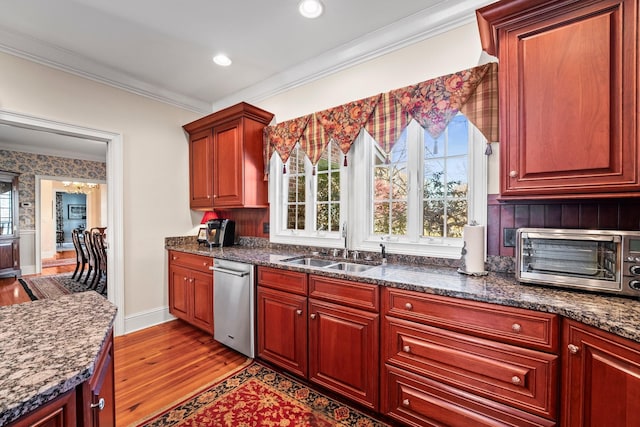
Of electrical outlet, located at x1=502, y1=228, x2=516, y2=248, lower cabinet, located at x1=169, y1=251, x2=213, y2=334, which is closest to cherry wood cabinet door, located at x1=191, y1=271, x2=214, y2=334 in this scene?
lower cabinet, located at x1=169, y1=251, x2=213, y2=334

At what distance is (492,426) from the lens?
1358 mm

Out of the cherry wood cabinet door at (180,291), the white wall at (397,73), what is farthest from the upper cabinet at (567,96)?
the cherry wood cabinet door at (180,291)

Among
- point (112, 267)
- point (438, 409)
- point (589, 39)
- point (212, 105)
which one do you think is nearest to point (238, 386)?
point (438, 409)

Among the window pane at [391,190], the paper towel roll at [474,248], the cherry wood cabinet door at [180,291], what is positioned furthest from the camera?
the cherry wood cabinet door at [180,291]

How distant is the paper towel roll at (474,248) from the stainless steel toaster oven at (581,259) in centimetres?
21

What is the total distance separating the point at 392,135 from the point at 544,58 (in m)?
0.97

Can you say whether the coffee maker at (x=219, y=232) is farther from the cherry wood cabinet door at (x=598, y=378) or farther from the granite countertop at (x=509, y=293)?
the cherry wood cabinet door at (x=598, y=378)

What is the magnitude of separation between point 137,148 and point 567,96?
3.63 meters

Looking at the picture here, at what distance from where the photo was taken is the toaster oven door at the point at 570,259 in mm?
1318

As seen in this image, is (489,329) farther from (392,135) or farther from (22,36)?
(22,36)

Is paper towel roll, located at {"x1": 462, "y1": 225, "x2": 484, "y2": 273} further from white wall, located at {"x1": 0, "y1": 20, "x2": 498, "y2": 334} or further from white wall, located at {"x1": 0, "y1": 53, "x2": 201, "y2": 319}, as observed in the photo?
white wall, located at {"x1": 0, "y1": 53, "x2": 201, "y2": 319}

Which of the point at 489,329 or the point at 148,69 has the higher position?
the point at 148,69

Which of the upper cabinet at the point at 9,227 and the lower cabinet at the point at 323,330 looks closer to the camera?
the lower cabinet at the point at 323,330

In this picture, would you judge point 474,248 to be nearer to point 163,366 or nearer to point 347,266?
point 347,266
